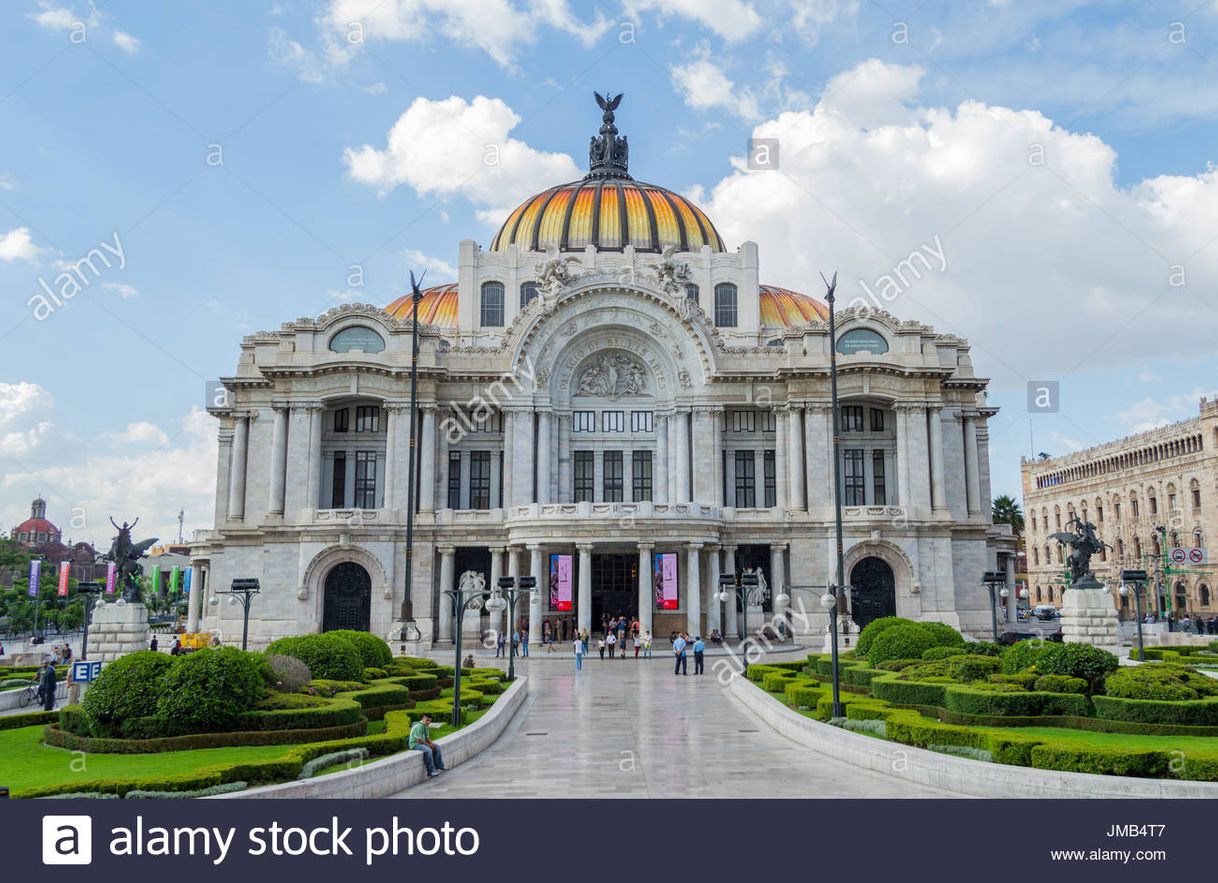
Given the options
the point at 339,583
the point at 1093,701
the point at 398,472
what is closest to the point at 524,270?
the point at 398,472

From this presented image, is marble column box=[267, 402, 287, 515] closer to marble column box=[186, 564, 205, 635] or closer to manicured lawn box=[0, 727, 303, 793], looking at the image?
marble column box=[186, 564, 205, 635]

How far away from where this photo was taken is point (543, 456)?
6397 centimetres

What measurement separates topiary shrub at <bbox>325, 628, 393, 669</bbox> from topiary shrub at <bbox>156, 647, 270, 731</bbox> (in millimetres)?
9897

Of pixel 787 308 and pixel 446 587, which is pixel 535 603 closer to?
pixel 446 587

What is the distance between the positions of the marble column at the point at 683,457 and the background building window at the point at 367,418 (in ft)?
64.1

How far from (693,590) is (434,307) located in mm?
33461

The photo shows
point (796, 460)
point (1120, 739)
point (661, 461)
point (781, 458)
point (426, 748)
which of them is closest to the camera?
point (426, 748)

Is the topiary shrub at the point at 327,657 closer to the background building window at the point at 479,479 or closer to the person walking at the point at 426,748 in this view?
the person walking at the point at 426,748

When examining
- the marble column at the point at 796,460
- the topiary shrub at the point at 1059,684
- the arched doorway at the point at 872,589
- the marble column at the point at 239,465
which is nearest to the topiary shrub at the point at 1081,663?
the topiary shrub at the point at 1059,684

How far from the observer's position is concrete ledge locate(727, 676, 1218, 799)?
17000mm

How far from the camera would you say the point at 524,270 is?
245 feet

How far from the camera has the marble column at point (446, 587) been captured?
60.5 m

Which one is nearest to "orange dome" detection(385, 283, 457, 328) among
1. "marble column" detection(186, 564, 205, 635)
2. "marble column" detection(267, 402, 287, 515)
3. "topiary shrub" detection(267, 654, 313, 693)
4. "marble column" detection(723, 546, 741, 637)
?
"marble column" detection(267, 402, 287, 515)

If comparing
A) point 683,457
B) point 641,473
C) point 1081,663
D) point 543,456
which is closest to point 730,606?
point 683,457
